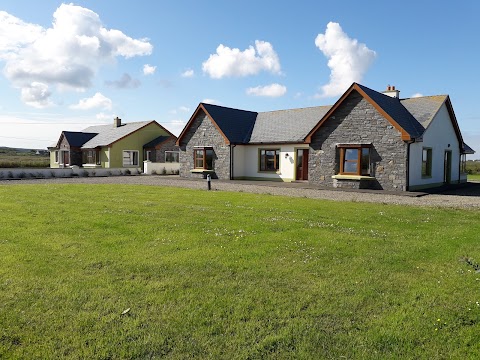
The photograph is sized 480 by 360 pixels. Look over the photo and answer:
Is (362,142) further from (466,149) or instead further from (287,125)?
(466,149)

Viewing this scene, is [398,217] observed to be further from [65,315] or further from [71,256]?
[65,315]

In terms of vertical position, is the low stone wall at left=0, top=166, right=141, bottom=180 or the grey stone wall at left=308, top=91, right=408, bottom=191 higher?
the grey stone wall at left=308, top=91, right=408, bottom=191

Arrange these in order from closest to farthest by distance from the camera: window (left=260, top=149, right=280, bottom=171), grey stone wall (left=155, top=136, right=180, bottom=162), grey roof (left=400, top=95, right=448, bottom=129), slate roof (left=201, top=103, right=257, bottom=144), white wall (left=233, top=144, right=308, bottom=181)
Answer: grey roof (left=400, top=95, right=448, bottom=129) < white wall (left=233, top=144, right=308, bottom=181) < window (left=260, top=149, right=280, bottom=171) < slate roof (left=201, top=103, right=257, bottom=144) < grey stone wall (left=155, top=136, right=180, bottom=162)

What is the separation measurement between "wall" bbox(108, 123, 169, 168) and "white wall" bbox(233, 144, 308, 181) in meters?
18.5

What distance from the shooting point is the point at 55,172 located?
35.8 meters

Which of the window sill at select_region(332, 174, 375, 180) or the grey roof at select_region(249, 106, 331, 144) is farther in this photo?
the grey roof at select_region(249, 106, 331, 144)

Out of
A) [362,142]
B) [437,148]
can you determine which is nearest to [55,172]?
[362,142]

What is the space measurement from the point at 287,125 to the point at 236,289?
25989 millimetres

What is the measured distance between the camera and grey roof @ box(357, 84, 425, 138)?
72.0 ft

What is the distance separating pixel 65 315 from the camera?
15.8ft

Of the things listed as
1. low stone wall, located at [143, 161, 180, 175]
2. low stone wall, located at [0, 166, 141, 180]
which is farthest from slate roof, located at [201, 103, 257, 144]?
low stone wall, located at [0, 166, 141, 180]

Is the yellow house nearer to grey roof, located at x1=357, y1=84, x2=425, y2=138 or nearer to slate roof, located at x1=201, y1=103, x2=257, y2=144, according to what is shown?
slate roof, located at x1=201, y1=103, x2=257, y2=144

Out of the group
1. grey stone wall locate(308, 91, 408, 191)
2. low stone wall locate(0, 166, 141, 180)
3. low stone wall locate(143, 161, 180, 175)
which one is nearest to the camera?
grey stone wall locate(308, 91, 408, 191)

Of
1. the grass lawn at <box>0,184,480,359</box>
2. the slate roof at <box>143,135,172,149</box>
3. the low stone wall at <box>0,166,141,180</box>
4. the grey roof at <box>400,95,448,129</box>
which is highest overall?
the grey roof at <box>400,95,448,129</box>
